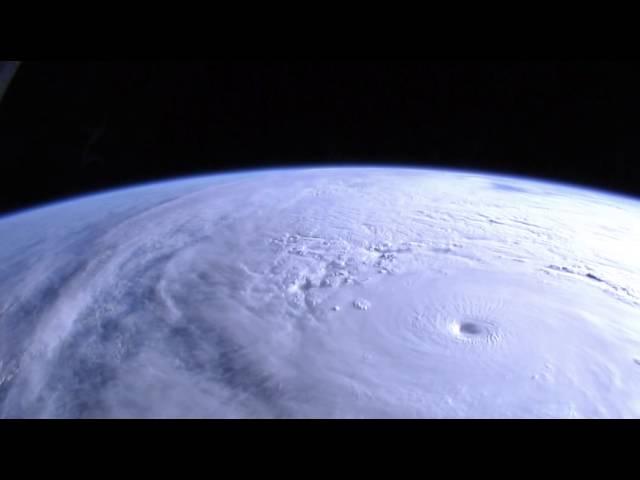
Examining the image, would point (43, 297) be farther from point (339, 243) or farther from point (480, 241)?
point (480, 241)

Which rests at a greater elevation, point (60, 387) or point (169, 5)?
point (169, 5)

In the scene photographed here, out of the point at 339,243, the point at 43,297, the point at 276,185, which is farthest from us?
the point at 276,185

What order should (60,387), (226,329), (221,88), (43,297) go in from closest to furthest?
1. (60,387)
2. (221,88)
3. (226,329)
4. (43,297)
